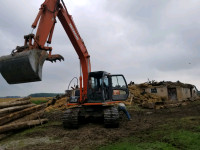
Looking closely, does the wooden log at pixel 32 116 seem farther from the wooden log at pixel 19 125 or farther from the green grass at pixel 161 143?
the green grass at pixel 161 143

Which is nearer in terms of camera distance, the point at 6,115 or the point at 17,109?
the point at 6,115

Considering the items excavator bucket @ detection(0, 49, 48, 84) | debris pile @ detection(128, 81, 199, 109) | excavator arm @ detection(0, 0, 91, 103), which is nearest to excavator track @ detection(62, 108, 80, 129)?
excavator arm @ detection(0, 0, 91, 103)

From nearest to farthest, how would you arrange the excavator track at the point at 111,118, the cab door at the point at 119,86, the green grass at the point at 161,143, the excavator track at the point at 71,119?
the green grass at the point at 161,143, the excavator track at the point at 111,118, the excavator track at the point at 71,119, the cab door at the point at 119,86

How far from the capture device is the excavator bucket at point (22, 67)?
549 cm

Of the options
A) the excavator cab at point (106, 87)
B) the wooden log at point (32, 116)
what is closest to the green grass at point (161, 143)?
the excavator cab at point (106, 87)

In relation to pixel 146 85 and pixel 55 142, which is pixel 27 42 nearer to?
pixel 55 142

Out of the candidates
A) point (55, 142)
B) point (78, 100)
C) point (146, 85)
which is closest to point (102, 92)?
point (78, 100)

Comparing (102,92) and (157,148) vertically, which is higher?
(102,92)

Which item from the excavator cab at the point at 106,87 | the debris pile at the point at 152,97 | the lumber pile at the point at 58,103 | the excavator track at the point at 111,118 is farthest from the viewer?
the lumber pile at the point at 58,103

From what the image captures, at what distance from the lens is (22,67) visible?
5.50 metres

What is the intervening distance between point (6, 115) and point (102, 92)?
4489 mm

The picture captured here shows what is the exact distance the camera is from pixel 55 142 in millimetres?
5824

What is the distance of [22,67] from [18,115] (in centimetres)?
405

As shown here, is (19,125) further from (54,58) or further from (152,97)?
(152,97)
